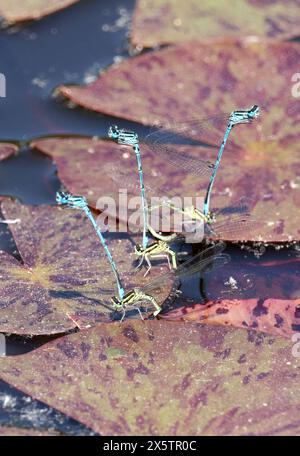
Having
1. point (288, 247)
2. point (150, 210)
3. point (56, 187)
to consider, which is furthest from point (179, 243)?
point (56, 187)

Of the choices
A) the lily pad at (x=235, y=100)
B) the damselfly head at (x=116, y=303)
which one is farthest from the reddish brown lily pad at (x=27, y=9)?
the damselfly head at (x=116, y=303)

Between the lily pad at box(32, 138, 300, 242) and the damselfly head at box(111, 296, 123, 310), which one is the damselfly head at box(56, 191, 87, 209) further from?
the lily pad at box(32, 138, 300, 242)

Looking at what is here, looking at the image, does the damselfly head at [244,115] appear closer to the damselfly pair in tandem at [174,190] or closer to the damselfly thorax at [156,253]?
the damselfly pair in tandem at [174,190]

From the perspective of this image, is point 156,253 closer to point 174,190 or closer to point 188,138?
point 174,190

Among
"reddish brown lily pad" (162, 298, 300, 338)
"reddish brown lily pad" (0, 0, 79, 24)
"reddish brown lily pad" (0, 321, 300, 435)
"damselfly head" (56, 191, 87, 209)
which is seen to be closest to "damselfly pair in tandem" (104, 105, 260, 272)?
"reddish brown lily pad" (162, 298, 300, 338)
